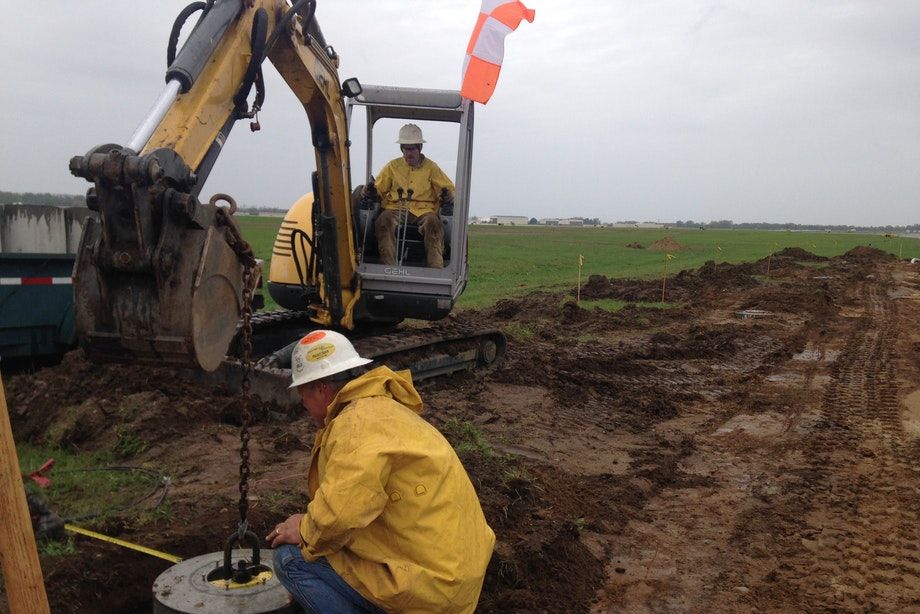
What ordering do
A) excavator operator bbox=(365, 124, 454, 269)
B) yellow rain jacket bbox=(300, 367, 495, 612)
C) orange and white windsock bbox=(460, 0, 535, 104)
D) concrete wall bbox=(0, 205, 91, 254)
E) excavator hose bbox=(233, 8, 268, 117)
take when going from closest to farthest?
yellow rain jacket bbox=(300, 367, 495, 612), excavator hose bbox=(233, 8, 268, 117), orange and white windsock bbox=(460, 0, 535, 104), excavator operator bbox=(365, 124, 454, 269), concrete wall bbox=(0, 205, 91, 254)

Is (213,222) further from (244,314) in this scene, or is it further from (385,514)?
(385,514)

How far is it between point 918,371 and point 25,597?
448 inches

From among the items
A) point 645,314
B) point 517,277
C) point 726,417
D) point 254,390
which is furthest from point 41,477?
point 517,277

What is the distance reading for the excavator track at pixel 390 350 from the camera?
25.3 ft

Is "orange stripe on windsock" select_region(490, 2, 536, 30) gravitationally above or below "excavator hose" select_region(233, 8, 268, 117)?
above

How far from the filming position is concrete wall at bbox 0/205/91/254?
906cm

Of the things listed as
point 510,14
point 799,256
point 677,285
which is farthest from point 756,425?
point 799,256

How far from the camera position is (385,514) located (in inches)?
121

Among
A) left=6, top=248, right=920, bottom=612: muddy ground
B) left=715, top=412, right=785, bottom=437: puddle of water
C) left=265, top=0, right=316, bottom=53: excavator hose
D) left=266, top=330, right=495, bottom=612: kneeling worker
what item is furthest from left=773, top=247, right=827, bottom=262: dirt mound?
left=266, top=330, right=495, bottom=612: kneeling worker

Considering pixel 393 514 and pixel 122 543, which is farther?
pixel 122 543

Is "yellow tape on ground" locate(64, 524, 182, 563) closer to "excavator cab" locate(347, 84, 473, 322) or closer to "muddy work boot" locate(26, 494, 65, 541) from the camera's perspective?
"muddy work boot" locate(26, 494, 65, 541)

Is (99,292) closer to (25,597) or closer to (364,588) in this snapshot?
(25,597)

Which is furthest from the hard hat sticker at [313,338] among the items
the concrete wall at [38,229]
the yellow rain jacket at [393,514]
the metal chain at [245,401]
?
the concrete wall at [38,229]

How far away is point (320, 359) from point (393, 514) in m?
0.71
